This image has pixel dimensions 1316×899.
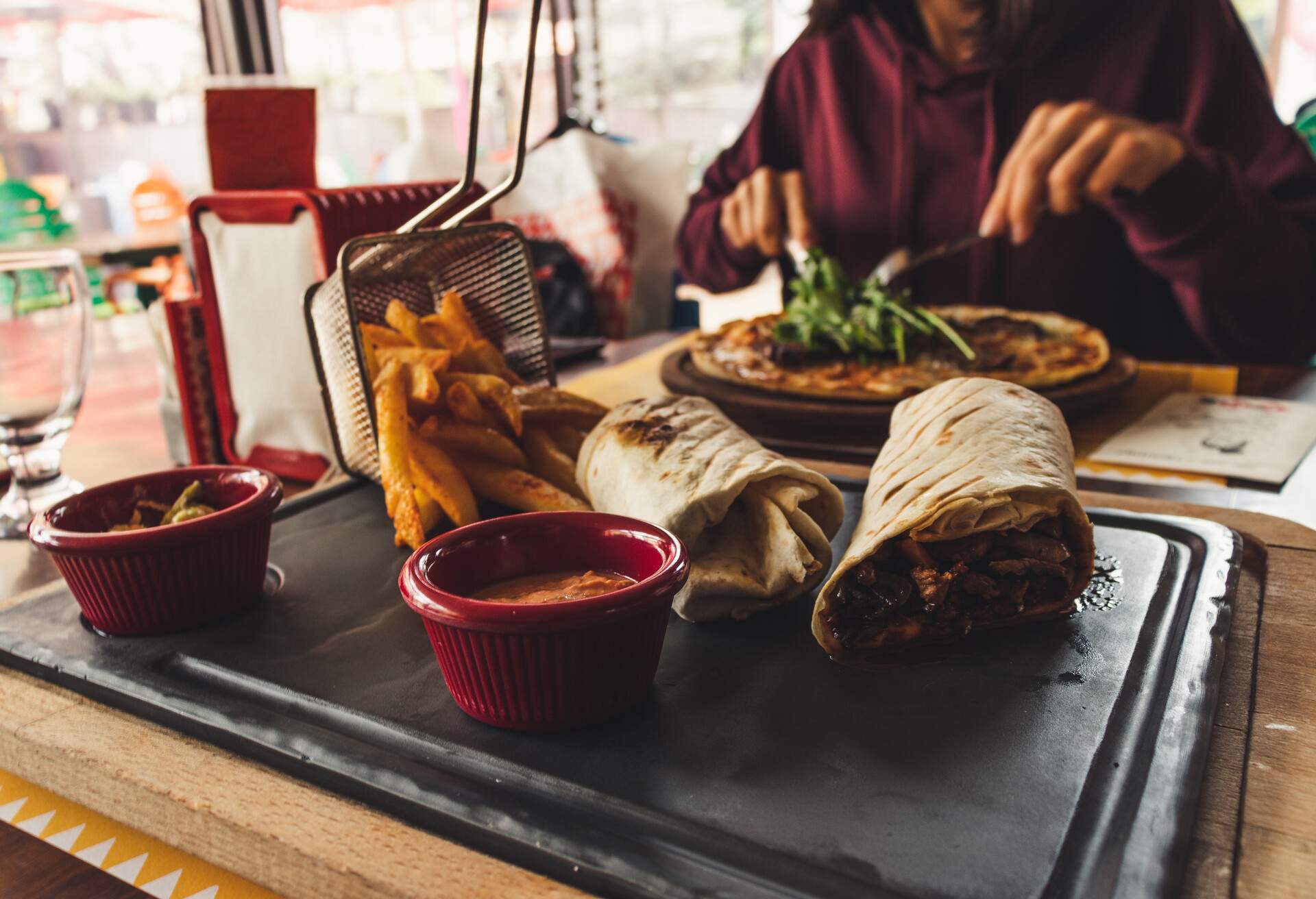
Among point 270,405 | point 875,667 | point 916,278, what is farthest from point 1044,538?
point 916,278

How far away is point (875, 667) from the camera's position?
1.02 metres

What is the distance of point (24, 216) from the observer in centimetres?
511

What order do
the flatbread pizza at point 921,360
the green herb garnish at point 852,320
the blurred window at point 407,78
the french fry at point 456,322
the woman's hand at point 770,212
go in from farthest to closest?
the blurred window at point 407,78
the woman's hand at point 770,212
the green herb garnish at point 852,320
the flatbread pizza at point 921,360
the french fry at point 456,322

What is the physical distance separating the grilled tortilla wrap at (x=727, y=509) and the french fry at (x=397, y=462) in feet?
0.86

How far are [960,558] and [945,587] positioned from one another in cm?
5

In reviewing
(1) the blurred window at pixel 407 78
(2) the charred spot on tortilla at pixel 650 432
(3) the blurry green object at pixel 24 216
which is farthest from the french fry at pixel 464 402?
(3) the blurry green object at pixel 24 216

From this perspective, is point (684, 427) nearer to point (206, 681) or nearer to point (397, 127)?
point (206, 681)

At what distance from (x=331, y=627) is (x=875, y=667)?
2.13 feet

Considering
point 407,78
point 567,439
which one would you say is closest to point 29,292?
point 567,439

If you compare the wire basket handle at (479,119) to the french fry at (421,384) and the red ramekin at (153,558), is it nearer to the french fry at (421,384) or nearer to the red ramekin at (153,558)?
the french fry at (421,384)

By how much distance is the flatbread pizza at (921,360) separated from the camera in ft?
6.38

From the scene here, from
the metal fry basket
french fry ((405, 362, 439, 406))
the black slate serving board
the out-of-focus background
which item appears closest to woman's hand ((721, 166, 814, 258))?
the out-of-focus background

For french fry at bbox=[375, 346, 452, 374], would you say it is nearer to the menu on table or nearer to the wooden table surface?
the wooden table surface

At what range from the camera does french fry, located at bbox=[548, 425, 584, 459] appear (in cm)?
156
